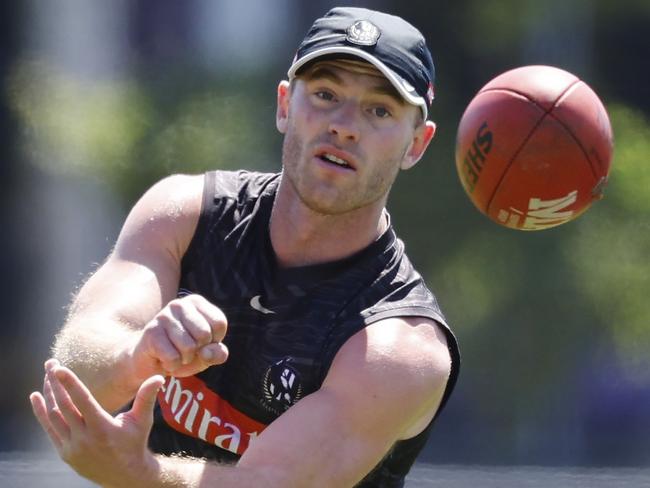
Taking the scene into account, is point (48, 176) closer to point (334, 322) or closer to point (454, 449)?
point (454, 449)

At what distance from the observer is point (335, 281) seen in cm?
346

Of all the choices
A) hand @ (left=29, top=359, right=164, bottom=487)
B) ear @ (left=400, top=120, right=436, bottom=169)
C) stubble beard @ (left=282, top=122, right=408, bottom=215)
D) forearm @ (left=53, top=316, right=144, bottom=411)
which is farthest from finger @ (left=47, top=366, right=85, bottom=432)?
ear @ (left=400, top=120, right=436, bottom=169)

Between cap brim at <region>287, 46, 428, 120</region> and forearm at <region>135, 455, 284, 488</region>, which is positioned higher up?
cap brim at <region>287, 46, 428, 120</region>

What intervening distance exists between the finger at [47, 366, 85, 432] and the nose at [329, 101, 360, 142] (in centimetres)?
119

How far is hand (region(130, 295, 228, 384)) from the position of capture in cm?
250

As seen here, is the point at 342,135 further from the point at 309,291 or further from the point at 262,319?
the point at 262,319

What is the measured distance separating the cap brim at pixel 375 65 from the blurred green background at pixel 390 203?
2.85m

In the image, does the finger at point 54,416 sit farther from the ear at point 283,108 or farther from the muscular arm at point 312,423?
the ear at point 283,108

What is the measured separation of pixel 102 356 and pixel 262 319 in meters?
0.56

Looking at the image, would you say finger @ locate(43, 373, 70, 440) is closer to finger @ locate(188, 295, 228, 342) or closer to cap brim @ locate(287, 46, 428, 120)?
finger @ locate(188, 295, 228, 342)

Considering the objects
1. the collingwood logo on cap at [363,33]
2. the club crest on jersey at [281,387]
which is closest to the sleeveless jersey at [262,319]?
the club crest on jersey at [281,387]

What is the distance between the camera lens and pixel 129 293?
Result: 3273 millimetres

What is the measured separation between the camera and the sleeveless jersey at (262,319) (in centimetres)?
337

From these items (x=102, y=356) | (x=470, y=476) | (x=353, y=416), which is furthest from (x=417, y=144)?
Result: (x=470, y=476)
